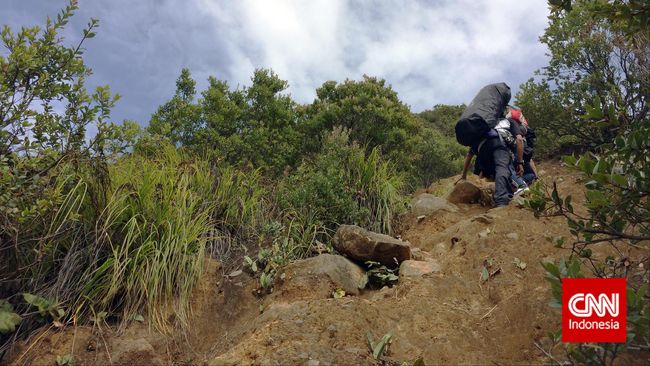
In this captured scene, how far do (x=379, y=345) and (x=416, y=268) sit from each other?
4.86ft

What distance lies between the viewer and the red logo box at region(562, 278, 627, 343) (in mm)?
2371

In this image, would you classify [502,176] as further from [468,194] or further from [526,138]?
[526,138]

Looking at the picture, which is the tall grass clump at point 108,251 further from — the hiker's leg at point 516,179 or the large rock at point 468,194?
the hiker's leg at point 516,179

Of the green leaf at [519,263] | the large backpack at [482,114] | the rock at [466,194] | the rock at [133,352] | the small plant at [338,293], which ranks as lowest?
the rock at [133,352]

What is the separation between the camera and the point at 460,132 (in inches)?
279

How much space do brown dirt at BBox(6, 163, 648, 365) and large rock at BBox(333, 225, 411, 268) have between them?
45 cm

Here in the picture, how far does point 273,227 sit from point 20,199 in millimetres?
2512

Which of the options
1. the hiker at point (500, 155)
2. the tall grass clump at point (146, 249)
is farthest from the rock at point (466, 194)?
the tall grass clump at point (146, 249)

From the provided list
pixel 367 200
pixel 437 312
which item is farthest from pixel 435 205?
pixel 437 312

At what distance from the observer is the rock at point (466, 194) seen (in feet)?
25.4

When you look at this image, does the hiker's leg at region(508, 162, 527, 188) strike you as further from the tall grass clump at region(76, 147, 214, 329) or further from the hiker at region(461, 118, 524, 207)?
the tall grass clump at region(76, 147, 214, 329)

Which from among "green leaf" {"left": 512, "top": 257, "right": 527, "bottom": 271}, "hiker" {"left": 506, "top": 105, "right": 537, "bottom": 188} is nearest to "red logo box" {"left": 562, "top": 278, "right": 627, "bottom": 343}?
"green leaf" {"left": 512, "top": 257, "right": 527, "bottom": 271}

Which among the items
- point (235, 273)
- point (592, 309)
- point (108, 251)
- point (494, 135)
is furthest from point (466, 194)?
point (108, 251)

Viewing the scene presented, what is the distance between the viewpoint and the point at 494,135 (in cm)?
698
